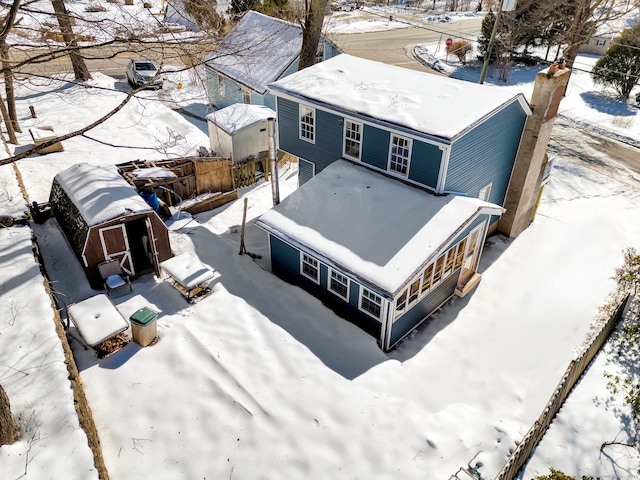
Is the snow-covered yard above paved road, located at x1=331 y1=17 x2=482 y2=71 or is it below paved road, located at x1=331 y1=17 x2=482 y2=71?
below

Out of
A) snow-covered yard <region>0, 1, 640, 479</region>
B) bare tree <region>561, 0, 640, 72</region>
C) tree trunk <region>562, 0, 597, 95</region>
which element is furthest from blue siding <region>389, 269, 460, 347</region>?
bare tree <region>561, 0, 640, 72</region>

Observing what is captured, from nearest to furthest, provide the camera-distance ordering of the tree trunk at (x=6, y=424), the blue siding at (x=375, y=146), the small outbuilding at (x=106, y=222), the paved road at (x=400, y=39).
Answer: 1. the tree trunk at (x=6, y=424)
2. the small outbuilding at (x=106, y=222)
3. the blue siding at (x=375, y=146)
4. the paved road at (x=400, y=39)

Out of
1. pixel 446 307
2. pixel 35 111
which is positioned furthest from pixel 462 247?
pixel 35 111

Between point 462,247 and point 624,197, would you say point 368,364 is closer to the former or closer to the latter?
point 462,247

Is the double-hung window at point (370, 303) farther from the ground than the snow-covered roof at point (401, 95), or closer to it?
closer to it

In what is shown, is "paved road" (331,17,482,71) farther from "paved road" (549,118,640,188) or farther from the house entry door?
the house entry door

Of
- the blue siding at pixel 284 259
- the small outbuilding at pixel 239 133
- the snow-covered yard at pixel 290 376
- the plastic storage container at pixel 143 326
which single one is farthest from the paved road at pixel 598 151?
the plastic storage container at pixel 143 326

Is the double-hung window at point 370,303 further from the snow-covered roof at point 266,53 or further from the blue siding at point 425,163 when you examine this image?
the snow-covered roof at point 266,53
